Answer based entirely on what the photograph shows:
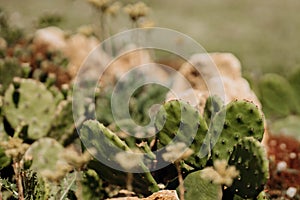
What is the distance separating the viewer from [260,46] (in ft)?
43.3

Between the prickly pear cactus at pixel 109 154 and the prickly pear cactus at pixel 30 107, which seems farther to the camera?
the prickly pear cactus at pixel 30 107

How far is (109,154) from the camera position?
3.22 meters

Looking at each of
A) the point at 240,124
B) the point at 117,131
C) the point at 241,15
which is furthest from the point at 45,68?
the point at 241,15

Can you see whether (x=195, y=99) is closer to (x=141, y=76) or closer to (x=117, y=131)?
(x=117, y=131)

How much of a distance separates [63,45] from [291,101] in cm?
282

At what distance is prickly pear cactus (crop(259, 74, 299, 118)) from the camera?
20.1 feet

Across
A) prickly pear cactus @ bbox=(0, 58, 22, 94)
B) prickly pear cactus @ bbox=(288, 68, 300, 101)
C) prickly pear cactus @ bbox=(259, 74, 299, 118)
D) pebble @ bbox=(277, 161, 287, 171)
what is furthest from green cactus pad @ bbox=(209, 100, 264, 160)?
prickly pear cactus @ bbox=(288, 68, 300, 101)

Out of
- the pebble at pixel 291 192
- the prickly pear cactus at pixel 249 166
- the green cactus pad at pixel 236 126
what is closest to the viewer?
the prickly pear cactus at pixel 249 166

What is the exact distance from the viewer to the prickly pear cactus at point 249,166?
2.76 m

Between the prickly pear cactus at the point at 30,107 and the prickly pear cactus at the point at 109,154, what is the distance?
1.05 meters

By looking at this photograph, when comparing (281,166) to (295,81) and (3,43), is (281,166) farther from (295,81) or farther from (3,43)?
(3,43)

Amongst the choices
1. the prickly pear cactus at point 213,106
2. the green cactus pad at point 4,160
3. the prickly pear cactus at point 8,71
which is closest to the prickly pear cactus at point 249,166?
the prickly pear cactus at point 213,106

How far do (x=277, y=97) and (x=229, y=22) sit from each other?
9.75 m

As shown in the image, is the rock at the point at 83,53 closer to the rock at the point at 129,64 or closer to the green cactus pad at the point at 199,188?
the rock at the point at 129,64
